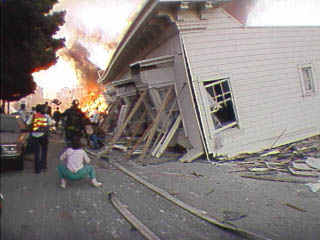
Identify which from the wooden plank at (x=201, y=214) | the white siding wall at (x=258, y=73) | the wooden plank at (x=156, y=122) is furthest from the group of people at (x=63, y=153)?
the white siding wall at (x=258, y=73)

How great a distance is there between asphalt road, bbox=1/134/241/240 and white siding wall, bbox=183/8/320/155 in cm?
388

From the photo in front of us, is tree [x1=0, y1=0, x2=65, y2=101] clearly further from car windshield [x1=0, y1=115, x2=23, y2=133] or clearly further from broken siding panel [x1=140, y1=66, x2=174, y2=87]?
broken siding panel [x1=140, y1=66, x2=174, y2=87]

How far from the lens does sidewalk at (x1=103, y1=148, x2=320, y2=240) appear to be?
11.3 feet

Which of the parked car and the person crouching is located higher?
the parked car

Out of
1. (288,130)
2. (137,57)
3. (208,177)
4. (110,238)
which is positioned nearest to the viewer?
(110,238)

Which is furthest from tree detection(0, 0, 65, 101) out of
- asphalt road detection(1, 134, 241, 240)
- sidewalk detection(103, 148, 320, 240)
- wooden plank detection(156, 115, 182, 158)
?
wooden plank detection(156, 115, 182, 158)

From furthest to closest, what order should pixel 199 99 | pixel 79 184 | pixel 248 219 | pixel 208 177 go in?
pixel 199 99
pixel 208 177
pixel 79 184
pixel 248 219

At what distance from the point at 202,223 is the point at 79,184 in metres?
2.10

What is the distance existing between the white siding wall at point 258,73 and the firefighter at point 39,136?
186 inches

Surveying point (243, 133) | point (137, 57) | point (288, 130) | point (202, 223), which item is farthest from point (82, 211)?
point (137, 57)

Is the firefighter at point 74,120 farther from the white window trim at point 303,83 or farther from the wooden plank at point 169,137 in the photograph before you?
the white window trim at point 303,83

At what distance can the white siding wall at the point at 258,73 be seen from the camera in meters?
7.53

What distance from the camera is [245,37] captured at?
804 cm

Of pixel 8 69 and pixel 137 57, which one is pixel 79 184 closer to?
pixel 8 69
